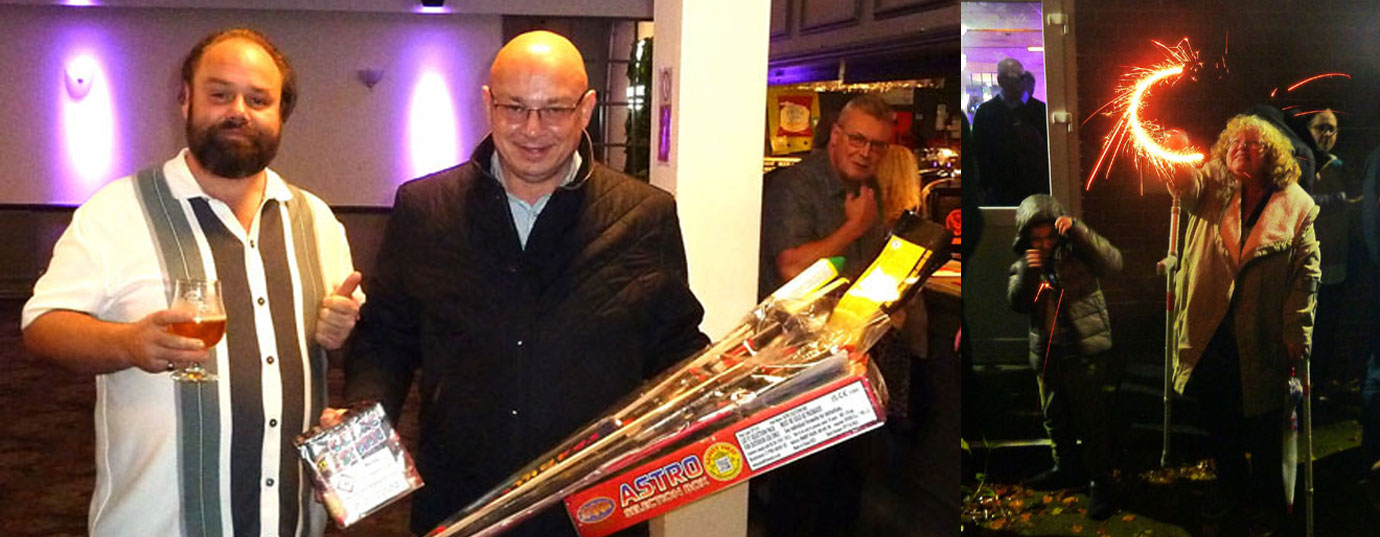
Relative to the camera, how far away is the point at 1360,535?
236 centimetres

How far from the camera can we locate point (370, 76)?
1184 centimetres

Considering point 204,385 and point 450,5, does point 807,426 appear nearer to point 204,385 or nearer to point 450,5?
point 204,385

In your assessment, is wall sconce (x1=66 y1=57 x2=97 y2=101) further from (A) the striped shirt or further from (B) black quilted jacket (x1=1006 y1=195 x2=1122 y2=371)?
(B) black quilted jacket (x1=1006 y1=195 x2=1122 y2=371)

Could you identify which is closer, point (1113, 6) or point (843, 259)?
point (1113, 6)

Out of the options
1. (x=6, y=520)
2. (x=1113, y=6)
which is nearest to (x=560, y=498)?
(x=1113, y=6)

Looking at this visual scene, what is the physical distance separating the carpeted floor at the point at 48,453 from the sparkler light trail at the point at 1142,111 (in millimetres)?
2689

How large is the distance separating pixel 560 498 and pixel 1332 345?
1501 millimetres

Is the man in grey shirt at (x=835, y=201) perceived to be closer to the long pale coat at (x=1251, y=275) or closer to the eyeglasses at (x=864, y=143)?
the eyeglasses at (x=864, y=143)

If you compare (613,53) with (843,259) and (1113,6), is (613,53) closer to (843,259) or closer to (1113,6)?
(843,259)

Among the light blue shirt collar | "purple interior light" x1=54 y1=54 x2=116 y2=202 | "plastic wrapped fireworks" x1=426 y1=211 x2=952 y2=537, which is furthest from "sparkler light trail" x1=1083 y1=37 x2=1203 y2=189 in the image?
"purple interior light" x1=54 y1=54 x2=116 y2=202

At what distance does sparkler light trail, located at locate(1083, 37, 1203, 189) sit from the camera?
2.23 m

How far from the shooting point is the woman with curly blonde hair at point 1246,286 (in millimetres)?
2244

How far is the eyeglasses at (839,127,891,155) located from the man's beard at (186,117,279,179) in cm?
154

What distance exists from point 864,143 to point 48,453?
4605 millimetres
